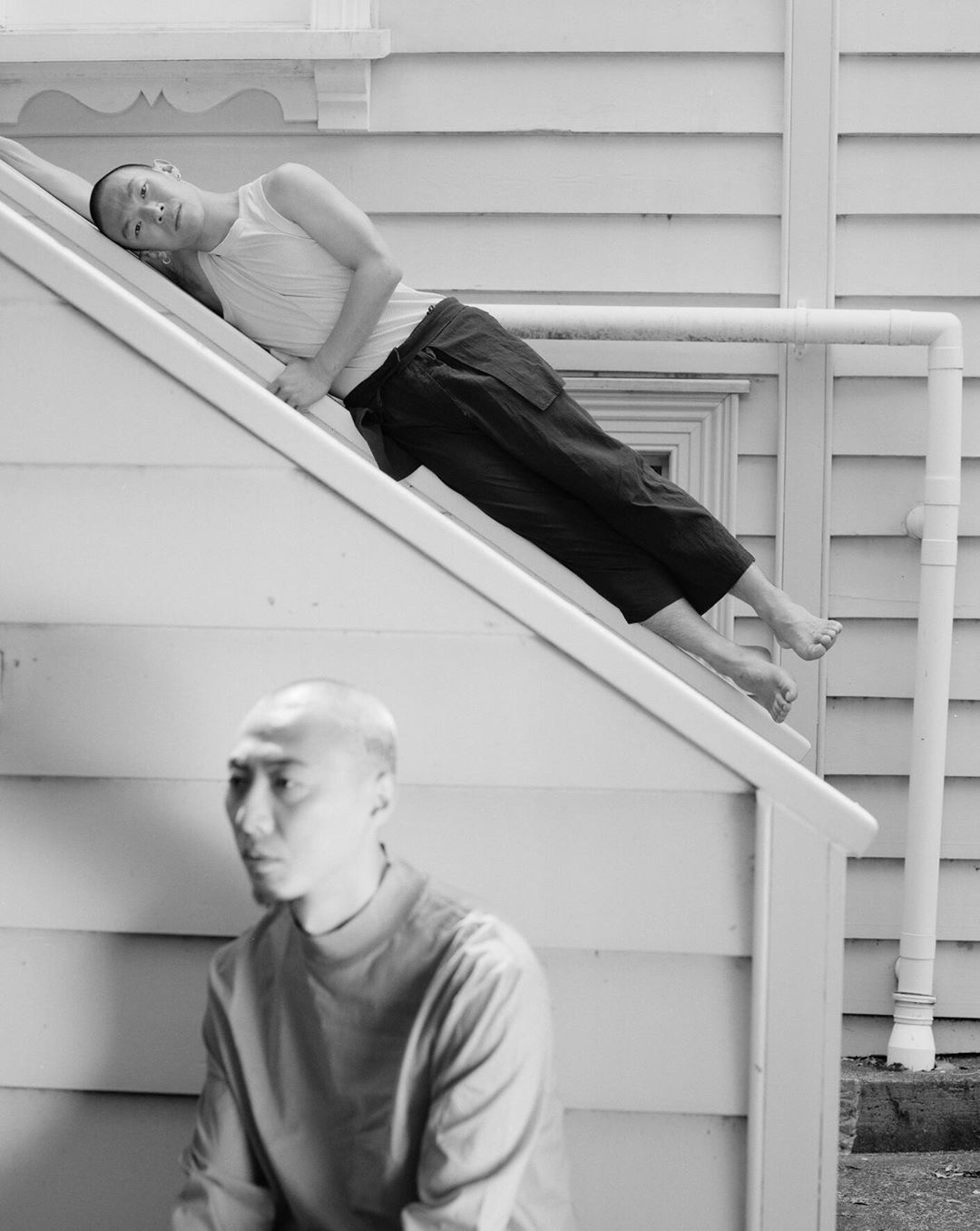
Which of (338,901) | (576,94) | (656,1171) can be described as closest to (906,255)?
(576,94)

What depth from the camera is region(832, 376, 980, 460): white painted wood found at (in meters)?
3.20

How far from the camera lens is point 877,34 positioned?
3.16 metres

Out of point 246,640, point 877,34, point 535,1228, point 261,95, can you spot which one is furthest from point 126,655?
point 877,34

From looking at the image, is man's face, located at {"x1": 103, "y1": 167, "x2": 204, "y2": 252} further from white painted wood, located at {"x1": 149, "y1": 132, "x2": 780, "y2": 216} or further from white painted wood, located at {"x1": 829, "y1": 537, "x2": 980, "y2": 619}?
white painted wood, located at {"x1": 829, "y1": 537, "x2": 980, "y2": 619}

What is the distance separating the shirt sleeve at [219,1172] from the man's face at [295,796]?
0.23 m

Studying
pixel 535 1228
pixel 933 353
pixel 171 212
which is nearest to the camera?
pixel 535 1228

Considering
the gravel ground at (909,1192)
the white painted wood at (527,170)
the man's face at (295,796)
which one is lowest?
the gravel ground at (909,1192)

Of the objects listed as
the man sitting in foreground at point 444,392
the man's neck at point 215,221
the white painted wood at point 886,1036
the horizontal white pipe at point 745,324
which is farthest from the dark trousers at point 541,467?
the white painted wood at point 886,1036

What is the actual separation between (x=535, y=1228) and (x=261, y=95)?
277 centimetres

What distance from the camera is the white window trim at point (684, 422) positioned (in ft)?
10.4

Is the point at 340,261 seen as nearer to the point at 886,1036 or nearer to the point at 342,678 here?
the point at 342,678

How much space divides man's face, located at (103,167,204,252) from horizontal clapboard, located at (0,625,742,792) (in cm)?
85

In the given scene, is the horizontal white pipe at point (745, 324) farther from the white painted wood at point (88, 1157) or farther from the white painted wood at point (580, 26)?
the white painted wood at point (88, 1157)

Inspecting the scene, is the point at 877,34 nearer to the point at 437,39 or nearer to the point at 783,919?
the point at 437,39
